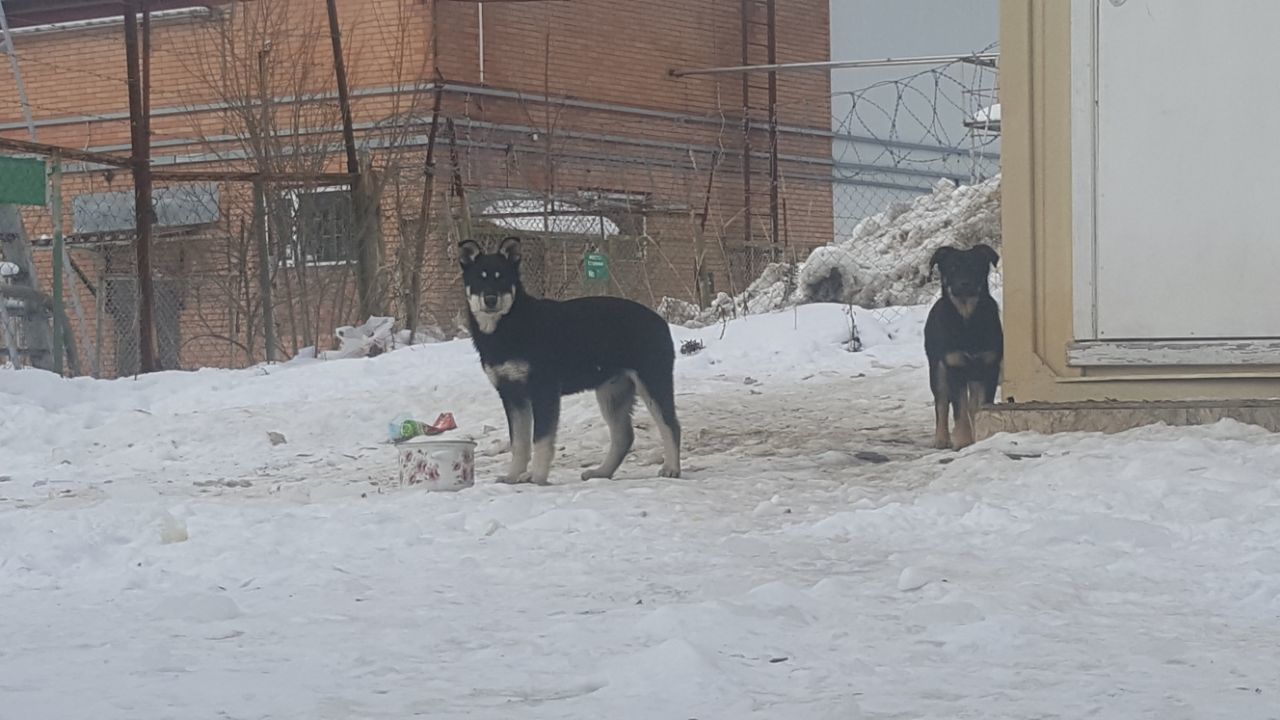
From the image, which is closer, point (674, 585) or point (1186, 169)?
point (674, 585)

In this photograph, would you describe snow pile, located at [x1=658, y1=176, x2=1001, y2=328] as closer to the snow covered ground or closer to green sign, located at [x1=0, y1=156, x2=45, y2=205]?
green sign, located at [x1=0, y1=156, x2=45, y2=205]

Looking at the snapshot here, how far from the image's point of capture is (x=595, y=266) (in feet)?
52.9

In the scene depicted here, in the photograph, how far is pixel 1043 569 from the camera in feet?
16.1

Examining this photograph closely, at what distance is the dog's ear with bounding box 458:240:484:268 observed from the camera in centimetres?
762

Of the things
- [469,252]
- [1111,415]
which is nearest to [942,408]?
[1111,415]

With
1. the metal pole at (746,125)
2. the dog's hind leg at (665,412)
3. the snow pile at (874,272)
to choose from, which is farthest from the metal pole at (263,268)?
the metal pole at (746,125)

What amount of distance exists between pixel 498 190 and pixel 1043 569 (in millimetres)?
14174

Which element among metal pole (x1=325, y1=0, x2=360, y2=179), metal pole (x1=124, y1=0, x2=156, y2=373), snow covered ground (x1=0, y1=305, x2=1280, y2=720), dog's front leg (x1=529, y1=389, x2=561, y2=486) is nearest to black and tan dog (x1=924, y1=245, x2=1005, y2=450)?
snow covered ground (x1=0, y1=305, x2=1280, y2=720)

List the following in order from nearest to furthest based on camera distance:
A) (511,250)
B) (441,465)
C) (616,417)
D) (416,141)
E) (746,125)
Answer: (441,465), (511,250), (616,417), (416,141), (746,125)

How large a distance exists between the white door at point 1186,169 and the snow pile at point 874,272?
8369 millimetres

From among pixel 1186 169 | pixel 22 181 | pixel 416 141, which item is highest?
pixel 416 141

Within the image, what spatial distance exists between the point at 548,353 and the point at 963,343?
249 centimetres

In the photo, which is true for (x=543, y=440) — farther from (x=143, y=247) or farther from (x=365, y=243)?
(x=365, y=243)

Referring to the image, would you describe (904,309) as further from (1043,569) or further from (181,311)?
(1043,569)
